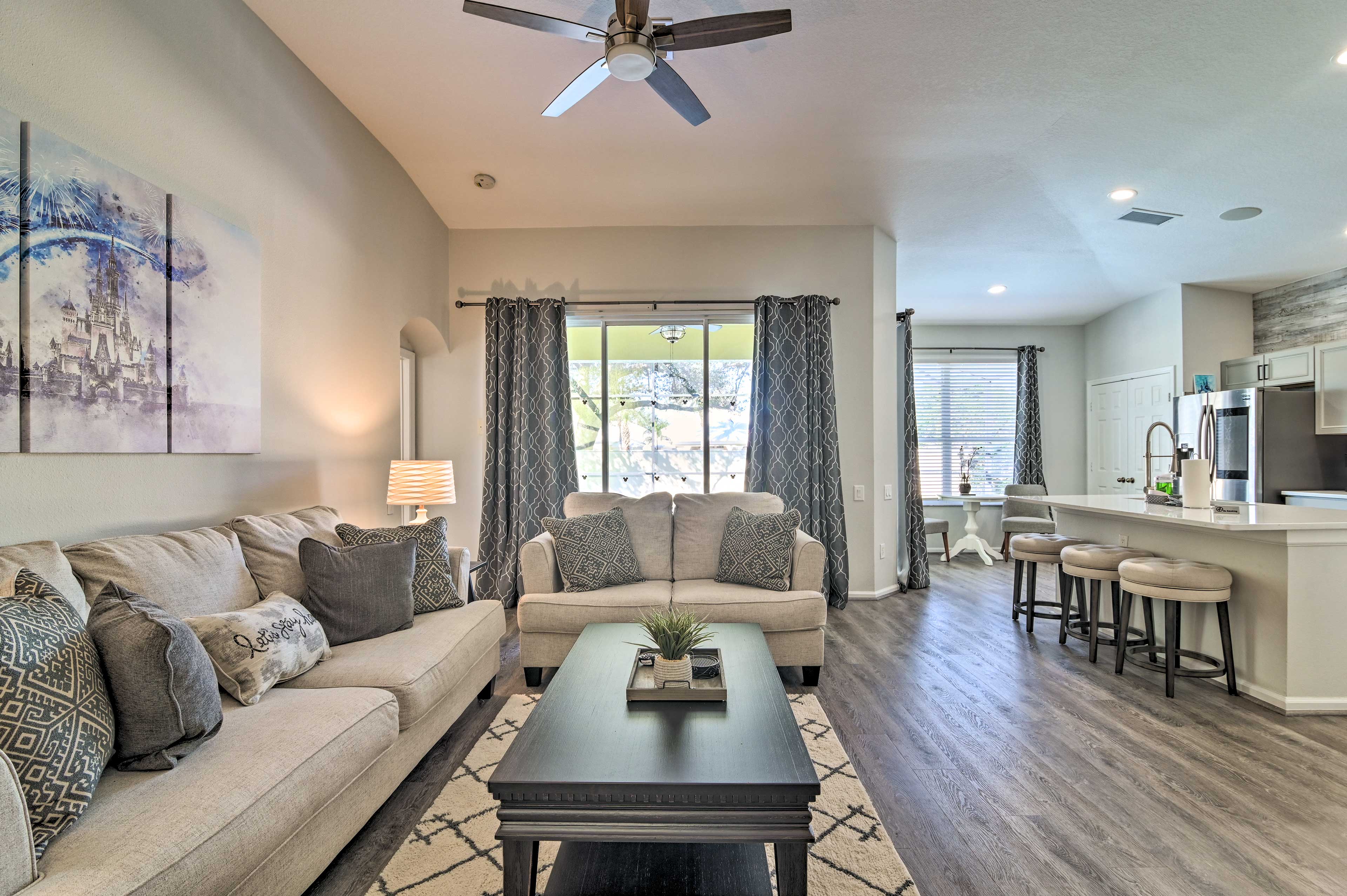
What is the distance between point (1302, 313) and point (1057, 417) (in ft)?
8.00

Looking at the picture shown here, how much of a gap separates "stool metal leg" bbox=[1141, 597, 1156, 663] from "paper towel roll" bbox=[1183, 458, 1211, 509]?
61 centimetres

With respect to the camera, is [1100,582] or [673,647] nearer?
[673,647]

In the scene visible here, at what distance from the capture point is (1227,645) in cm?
300

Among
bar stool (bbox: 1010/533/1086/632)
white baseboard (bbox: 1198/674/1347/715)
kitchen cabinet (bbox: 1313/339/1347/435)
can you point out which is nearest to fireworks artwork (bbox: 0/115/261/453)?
bar stool (bbox: 1010/533/1086/632)

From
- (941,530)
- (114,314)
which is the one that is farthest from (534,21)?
(941,530)

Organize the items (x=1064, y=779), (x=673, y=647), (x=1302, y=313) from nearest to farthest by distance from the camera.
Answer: (x=673, y=647) → (x=1064, y=779) → (x=1302, y=313)

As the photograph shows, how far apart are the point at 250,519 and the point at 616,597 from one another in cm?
167

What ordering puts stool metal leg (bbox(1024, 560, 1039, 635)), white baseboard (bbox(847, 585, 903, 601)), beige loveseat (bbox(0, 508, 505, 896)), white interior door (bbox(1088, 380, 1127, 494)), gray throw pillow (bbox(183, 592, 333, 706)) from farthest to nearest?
1. white interior door (bbox(1088, 380, 1127, 494))
2. white baseboard (bbox(847, 585, 903, 601))
3. stool metal leg (bbox(1024, 560, 1039, 635))
4. gray throw pillow (bbox(183, 592, 333, 706))
5. beige loveseat (bbox(0, 508, 505, 896))

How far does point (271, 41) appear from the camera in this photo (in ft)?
9.31

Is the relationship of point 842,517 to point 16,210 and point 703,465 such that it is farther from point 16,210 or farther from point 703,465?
point 16,210

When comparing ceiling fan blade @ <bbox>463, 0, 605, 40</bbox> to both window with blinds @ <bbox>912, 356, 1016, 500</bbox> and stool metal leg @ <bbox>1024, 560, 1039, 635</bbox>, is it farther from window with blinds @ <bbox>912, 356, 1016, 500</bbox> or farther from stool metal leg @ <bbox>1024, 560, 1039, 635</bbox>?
window with blinds @ <bbox>912, 356, 1016, 500</bbox>

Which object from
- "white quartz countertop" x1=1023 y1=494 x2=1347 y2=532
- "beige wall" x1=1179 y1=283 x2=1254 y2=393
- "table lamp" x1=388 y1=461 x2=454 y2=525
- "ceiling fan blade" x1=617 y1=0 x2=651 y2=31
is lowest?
"white quartz countertop" x1=1023 y1=494 x2=1347 y2=532

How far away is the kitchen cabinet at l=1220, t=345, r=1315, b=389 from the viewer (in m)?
5.11

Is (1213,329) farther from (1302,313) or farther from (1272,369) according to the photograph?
(1272,369)
